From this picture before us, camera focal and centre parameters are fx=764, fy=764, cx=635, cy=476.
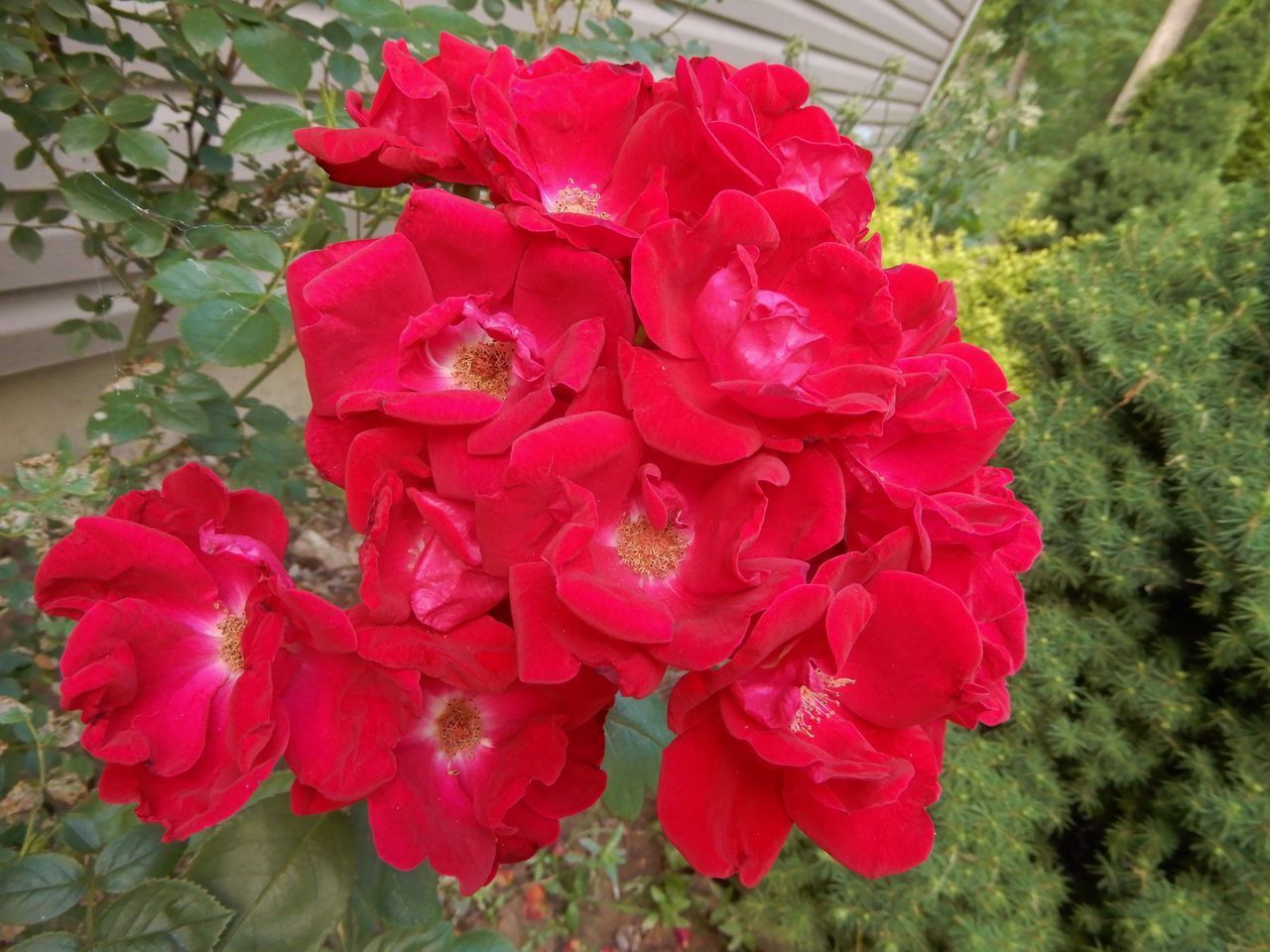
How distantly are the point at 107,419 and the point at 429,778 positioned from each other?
2.53 feet

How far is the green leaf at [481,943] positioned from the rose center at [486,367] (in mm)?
757

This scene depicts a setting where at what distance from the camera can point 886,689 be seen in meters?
0.60

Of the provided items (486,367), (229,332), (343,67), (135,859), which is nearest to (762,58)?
(343,67)

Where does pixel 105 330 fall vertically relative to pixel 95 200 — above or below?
below

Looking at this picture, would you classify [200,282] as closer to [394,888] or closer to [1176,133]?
[394,888]

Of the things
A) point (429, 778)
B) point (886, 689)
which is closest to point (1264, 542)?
point (886, 689)

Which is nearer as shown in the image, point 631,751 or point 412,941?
point 412,941

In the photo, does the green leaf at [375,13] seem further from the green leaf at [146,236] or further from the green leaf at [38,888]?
the green leaf at [38,888]

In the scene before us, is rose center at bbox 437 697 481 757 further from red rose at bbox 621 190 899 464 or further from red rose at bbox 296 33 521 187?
red rose at bbox 296 33 521 187

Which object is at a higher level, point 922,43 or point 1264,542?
point 922,43

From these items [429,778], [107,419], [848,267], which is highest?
[848,267]

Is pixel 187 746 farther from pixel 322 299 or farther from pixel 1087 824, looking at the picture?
pixel 1087 824

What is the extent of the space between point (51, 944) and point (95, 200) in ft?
2.87

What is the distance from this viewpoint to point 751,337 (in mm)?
542
